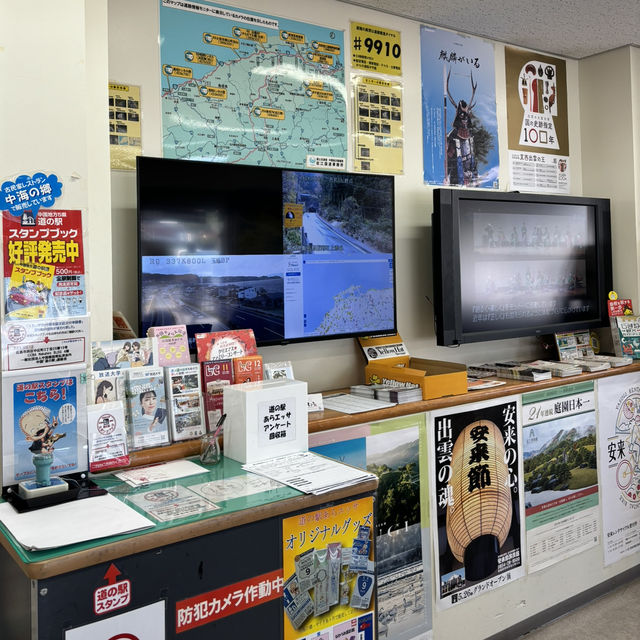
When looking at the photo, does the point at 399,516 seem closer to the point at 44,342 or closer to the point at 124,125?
the point at 44,342

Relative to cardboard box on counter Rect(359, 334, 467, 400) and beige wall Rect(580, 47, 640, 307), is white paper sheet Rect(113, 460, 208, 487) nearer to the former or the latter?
cardboard box on counter Rect(359, 334, 467, 400)

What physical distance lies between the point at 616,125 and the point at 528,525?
2200mm

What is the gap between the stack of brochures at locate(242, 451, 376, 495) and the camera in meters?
1.66

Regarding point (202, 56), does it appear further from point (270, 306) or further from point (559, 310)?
point (559, 310)

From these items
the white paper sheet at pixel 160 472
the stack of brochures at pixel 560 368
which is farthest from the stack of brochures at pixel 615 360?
the white paper sheet at pixel 160 472

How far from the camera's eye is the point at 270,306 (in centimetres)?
248

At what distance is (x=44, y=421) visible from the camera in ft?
5.52

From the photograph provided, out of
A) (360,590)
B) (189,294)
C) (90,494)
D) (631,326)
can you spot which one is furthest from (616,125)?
(90,494)

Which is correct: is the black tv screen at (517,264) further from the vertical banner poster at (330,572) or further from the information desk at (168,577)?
the information desk at (168,577)

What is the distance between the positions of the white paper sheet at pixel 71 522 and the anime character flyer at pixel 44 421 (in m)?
0.12

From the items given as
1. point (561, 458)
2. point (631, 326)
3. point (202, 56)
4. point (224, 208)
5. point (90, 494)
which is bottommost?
point (561, 458)

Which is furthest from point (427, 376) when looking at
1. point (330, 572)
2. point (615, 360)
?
point (615, 360)

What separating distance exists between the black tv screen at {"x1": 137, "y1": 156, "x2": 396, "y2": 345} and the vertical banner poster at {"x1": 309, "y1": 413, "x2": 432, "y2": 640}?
1.55 feet

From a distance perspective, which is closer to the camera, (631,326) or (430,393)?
(430,393)
